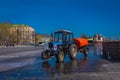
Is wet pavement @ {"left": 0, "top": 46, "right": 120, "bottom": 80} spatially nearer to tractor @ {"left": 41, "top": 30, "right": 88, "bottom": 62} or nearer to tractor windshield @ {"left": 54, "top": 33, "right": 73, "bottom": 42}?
tractor @ {"left": 41, "top": 30, "right": 88, "bottom": 62}

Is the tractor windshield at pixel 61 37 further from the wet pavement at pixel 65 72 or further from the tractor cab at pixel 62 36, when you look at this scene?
the wet pavement at pixel 65 72

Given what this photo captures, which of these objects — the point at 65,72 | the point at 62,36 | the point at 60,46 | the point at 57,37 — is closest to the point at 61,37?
the point at 62,36

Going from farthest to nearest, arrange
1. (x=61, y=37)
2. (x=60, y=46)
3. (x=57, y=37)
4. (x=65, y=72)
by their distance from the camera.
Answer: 1. (x=61, y=37)
2. (x=57, y=37)
3. (x=60, y=46)
4. (x=65, y=72)

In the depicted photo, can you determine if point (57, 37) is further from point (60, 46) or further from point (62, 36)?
point (60, 46)

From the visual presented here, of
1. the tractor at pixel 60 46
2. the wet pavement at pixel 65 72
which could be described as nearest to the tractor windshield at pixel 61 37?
the tractor at pixel 60 46

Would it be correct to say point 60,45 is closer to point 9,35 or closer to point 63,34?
point 63,34

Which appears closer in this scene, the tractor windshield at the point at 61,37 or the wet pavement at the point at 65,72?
the wet pavement at the point at 65,72

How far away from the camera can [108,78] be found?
14.4 metres

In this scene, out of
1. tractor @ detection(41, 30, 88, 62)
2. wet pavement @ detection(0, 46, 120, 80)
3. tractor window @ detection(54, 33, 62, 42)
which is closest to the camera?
wet pavement @ detection(0, 46, 120, 80)

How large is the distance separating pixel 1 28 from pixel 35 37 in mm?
51367

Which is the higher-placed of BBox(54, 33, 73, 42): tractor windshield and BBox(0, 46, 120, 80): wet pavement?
BBox(54, 33, 73, 42): tractor windshield

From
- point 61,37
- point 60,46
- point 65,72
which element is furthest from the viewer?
point 61,37

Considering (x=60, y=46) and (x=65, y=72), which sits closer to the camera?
(x=65, y=72)

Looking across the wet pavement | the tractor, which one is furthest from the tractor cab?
the wet pavement
